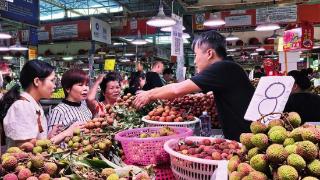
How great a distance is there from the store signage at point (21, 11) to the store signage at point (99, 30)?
4046mm

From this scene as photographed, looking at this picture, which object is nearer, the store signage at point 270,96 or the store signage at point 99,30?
the store signage at point 270,96

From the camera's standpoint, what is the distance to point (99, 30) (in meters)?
12.9

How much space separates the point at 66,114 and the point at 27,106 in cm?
71

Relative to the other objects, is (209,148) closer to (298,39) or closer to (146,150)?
(146,150)

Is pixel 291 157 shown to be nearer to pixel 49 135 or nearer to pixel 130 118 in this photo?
pixel 130 118

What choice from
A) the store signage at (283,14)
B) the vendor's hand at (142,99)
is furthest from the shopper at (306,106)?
the store signage at (283,14)

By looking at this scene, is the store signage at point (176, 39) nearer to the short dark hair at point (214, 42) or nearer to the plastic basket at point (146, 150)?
the short dark hair at point (214, 42)

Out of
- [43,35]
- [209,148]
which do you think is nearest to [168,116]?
[209,148]

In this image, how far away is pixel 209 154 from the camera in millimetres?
1845

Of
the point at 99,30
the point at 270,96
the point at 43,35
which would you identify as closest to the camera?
the point at 270,96

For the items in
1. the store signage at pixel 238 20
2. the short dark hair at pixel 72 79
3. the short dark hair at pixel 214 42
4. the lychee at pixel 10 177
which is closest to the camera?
the lychee at pixel 10 177

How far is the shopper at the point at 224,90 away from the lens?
8.81 feet

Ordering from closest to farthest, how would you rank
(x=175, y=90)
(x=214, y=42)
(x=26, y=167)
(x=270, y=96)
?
(x=26, y=167)
(x=270, y=96)
(x=175, y=90)
(x=214, y=42)

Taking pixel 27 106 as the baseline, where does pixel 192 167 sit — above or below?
below
